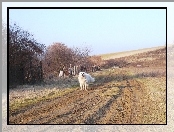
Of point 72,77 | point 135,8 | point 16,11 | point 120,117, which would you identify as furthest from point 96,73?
point 16,11

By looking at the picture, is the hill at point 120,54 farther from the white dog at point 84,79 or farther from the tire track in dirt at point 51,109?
the tire track in dirt at point 51,109

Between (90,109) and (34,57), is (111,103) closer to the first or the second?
(90,109)

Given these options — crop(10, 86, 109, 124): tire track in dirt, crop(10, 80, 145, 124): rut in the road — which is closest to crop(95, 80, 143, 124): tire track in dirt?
crop(10, 80, 145, 124): rut in the road

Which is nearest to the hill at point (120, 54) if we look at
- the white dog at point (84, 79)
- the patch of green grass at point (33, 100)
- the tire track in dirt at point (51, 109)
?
the white dog at point (84, 79)

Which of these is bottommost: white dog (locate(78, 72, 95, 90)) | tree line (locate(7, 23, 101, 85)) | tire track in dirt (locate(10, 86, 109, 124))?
Answer: tire track in dirt (locate(10, 86, 109, 124))

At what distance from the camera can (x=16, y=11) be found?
479 centimetres

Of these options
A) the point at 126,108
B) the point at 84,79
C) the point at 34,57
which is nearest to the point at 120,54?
the point at 84,79

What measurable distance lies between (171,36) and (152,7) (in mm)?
404

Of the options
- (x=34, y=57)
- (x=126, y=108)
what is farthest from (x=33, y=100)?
(x=126, y=108)

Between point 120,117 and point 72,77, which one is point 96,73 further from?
point 120,117

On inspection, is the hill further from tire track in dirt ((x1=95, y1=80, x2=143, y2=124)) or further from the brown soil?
tire track in dirt ((x1=95, y1=80, x2=143, y2=124))

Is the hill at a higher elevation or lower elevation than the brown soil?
higher

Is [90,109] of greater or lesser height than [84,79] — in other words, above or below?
below

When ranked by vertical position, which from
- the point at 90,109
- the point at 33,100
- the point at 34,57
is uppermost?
the point at 34,57
